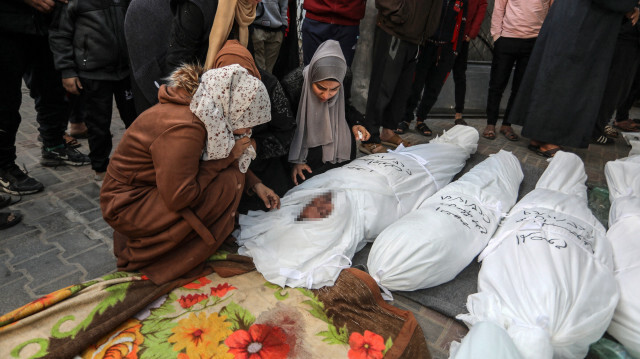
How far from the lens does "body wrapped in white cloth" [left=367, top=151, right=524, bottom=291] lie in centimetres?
181

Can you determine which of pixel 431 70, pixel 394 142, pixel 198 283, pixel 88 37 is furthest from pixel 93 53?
pixel 431 70

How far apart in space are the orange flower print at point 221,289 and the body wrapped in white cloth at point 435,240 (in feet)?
2.33

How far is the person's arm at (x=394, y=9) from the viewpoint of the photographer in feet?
11.2

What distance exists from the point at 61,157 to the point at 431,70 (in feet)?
12.1

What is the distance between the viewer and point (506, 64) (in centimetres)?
416

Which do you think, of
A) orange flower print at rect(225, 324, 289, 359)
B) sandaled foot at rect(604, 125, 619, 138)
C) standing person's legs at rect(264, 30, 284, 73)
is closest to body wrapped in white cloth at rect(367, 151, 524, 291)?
orange flower print at rect(225, 324, 289, 359)

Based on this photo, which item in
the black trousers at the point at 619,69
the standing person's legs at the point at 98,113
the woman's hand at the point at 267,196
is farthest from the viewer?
the black trousers at the point at 619,69

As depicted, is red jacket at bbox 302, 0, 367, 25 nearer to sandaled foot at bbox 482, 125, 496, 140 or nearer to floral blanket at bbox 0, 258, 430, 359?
sandaled foot at bbox 482, 125, 496, 140

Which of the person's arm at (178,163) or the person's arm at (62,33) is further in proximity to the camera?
the person's arm at (62,33)

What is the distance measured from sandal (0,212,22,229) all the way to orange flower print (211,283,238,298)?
1.44m

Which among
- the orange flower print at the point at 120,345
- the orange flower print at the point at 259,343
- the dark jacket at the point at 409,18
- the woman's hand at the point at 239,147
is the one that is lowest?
the orange flower print at the point at 259,343

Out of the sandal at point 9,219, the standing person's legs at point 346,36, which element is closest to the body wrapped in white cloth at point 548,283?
the standing person's legs at point 346,36

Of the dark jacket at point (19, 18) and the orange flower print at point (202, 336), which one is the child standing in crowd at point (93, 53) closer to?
the dark jacket at point (19, 18)

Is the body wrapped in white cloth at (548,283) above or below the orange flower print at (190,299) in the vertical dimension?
above
